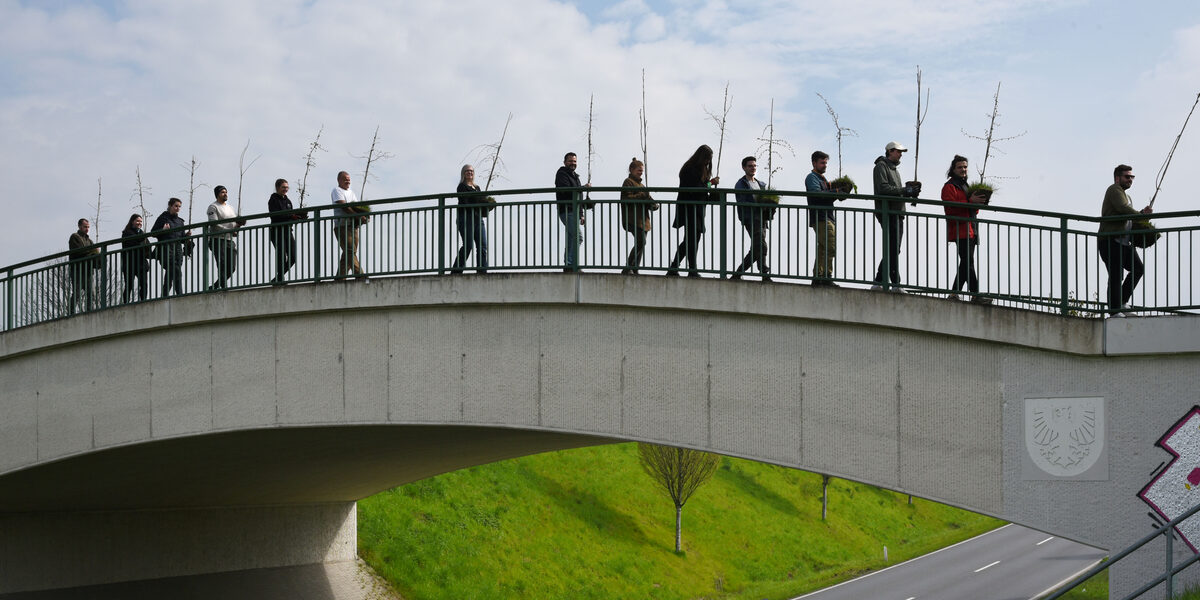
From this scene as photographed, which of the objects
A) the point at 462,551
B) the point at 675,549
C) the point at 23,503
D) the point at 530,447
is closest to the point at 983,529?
the point at 675,549

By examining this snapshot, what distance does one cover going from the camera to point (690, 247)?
12.8m

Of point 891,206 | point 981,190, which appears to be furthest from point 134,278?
point 981,190

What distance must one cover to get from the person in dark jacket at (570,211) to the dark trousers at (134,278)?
5.64 metres

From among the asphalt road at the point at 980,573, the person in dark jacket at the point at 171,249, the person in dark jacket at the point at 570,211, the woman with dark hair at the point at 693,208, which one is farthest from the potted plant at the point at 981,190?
the asphalt road at the point at 980,573

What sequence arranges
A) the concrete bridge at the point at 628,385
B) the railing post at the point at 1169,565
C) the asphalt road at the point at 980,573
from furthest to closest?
the asphalt road at the point at 980,573 < the concrete bridge at the point at 628,385 < the railing post at the point at 1169,565

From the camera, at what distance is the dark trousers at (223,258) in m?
14.9

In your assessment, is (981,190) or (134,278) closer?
(981,190)

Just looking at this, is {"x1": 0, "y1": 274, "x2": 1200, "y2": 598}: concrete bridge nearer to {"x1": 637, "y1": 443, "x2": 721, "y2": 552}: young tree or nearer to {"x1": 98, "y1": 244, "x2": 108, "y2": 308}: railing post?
{"x1": 98, "y1": 244, "x2": 108, "y2": 308}: railing post

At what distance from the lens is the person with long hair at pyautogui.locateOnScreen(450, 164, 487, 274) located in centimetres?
1363

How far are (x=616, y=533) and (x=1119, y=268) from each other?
84.5 feet

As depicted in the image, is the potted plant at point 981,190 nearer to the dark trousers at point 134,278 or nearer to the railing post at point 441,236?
the railing post at point 441,236

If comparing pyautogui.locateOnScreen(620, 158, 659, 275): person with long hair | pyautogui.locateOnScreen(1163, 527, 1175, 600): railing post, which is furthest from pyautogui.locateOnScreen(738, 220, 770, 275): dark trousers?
pyautogui.locateOnScreen(1163, 527, 1175, 600): railing post

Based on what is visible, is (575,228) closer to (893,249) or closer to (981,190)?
→ (893,249)

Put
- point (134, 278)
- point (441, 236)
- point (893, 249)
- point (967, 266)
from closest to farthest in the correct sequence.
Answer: point (967, 266) → point (893, 249) → point (441, 236) → point (134, 278)
